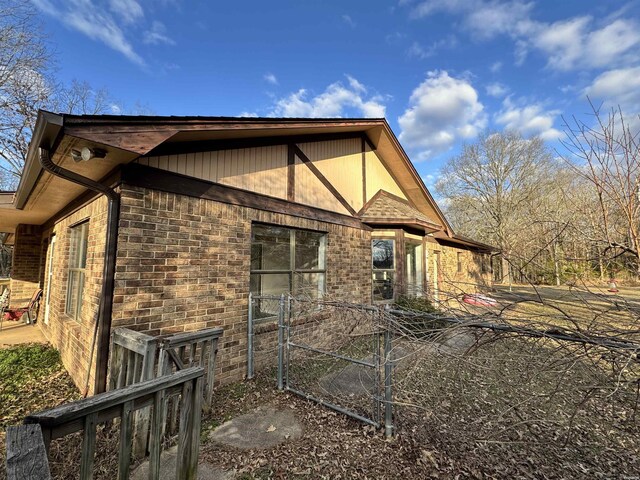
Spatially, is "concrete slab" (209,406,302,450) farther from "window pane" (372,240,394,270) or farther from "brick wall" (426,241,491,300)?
"brick wall" (426,241,491,300)

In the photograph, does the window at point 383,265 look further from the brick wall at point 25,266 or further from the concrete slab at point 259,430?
the brick wall at point 25,266

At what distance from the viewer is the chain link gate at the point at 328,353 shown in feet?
10.6

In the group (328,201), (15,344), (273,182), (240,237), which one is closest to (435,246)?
(328,201)

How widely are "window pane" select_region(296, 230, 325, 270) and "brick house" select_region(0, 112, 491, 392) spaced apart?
31 mm

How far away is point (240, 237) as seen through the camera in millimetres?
4652

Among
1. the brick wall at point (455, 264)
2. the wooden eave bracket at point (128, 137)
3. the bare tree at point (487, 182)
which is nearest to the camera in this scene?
the wooden eave bracket at point (128, 137)

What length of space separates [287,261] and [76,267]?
3757 millimetres

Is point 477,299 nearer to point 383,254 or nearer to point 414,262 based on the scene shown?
point 383,254

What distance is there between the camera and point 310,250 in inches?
247

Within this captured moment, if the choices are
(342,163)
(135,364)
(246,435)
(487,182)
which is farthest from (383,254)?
(487,182)

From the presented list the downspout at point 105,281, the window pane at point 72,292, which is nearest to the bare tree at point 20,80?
the window pane at point 72,292

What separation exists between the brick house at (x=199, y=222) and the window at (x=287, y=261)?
3 centimetres

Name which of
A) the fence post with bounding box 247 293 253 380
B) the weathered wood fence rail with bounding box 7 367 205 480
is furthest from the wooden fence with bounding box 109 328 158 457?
the fence post with bounding box 247 293 253 380

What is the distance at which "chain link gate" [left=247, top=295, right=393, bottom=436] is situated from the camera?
3.23 metres
